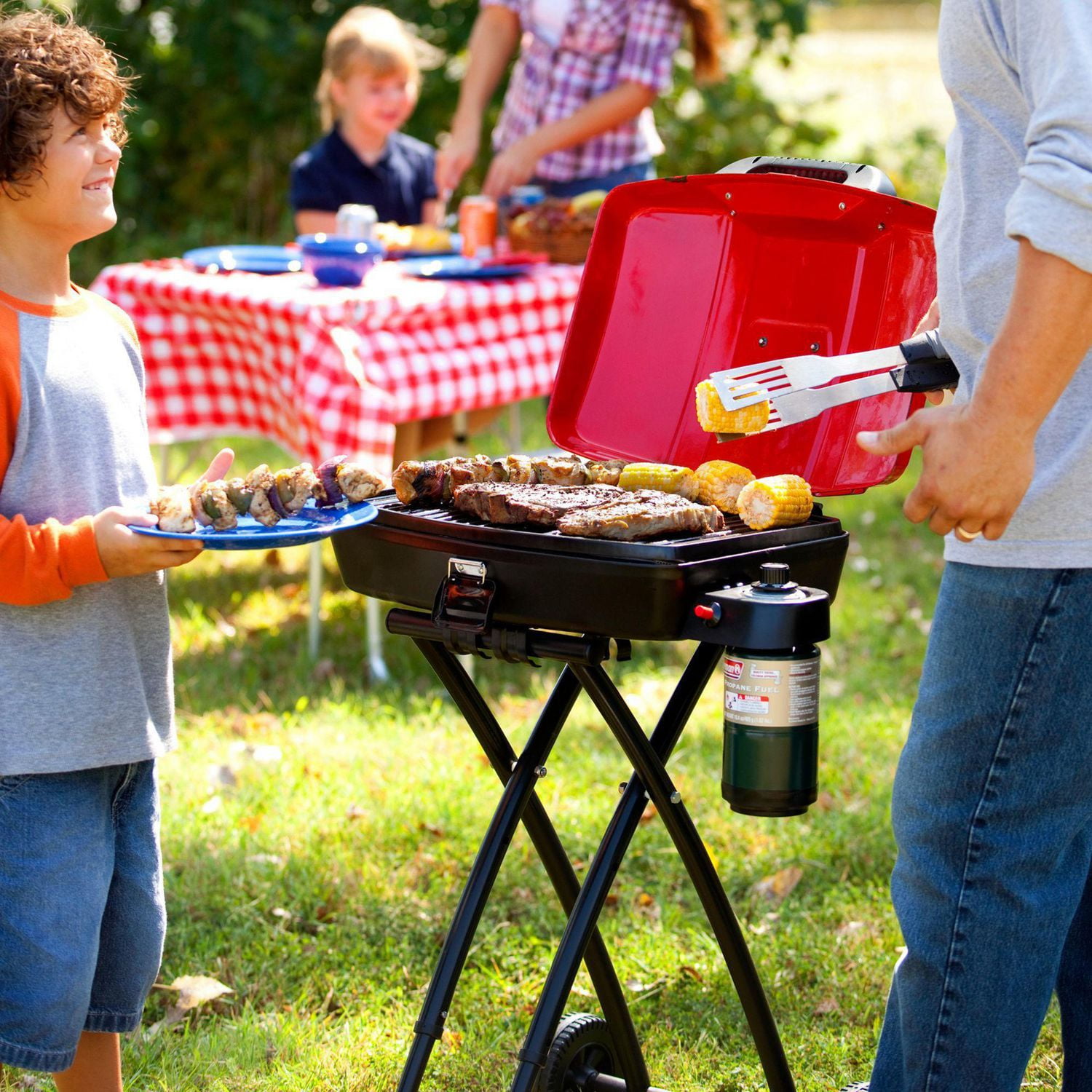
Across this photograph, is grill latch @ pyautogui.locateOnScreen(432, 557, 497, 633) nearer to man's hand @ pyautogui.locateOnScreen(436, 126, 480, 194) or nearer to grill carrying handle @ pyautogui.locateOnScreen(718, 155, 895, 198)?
grill carrying handle @ pyautogui.locateOnScreen(718, 155, 895, 198)

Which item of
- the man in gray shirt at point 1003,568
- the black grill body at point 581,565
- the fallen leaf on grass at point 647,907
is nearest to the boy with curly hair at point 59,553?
the black grill body at point 581,565

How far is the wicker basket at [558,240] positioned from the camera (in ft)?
15.2

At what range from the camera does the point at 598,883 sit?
1.99 m

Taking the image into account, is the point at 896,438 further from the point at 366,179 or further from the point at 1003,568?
the point at 366,179

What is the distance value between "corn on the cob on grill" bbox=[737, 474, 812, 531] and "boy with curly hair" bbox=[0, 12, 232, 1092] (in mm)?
758

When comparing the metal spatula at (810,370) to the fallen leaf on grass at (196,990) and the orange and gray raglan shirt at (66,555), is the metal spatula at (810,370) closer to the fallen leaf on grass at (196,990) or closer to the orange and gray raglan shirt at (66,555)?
the orange and gray raglan shirt at (66,555)

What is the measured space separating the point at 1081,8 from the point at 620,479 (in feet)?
2.95

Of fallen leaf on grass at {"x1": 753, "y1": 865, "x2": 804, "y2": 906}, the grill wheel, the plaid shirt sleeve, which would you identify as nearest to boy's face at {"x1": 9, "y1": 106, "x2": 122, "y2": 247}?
the grill wheel

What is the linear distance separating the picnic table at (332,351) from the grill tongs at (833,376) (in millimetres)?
2136

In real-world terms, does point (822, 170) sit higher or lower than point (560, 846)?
higher

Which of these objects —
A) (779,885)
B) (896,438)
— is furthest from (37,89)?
(779,885)

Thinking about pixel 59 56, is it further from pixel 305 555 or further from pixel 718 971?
pixel 305 555

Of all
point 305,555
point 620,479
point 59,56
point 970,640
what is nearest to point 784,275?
point 620,479

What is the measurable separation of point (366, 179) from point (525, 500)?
400 cm
